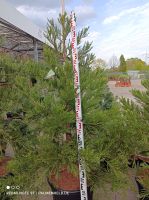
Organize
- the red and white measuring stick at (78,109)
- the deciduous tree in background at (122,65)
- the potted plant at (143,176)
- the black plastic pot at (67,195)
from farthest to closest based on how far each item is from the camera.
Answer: the deciduous tree in background at (122,65) < the black plastic pot at (67,195) < the potted plant at (143,176) < the red and white measuring stick at (78,109)

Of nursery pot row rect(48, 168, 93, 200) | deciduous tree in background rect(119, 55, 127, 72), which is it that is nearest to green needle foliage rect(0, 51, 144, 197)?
nursery pot row rect(48, 168, 93, 200)

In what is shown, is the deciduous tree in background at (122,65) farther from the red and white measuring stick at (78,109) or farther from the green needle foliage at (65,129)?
the red and white measuring stick at (78,109)

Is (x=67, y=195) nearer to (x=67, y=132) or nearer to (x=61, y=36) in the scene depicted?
(x=67, y=132)

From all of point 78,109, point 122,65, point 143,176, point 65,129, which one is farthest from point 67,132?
point 122,65

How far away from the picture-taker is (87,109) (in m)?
2.48

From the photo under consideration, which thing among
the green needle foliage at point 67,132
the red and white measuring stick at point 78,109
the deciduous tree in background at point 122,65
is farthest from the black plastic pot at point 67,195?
the deciduous tree in background at point 122,65

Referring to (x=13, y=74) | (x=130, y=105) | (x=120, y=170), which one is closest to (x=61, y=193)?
(x=120, y=170)

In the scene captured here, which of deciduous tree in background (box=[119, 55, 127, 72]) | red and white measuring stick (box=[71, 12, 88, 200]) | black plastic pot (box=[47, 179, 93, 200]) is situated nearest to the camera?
red and white measuring stick (box=[71, 12, 88, 200])

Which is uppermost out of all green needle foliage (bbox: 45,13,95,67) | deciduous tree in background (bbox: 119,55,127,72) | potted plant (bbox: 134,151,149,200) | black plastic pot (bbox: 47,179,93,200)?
deciduous tree in background (bbox: 119,55,127,72)

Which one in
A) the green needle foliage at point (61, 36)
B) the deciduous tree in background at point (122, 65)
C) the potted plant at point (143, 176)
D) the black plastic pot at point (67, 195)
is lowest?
the black plastic pot at point (67, 195)

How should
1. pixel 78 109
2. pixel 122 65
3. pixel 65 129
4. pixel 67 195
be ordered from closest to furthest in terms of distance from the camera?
1. pixel 78 109
2. pixel 65 129
3. pixel 67 195
4. pixel 122 65

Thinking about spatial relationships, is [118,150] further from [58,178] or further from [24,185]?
[24,185]

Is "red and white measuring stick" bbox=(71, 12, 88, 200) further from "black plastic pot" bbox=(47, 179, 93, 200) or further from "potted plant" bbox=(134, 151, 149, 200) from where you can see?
"potted plant" bbox=(134, 151, 149, 200)

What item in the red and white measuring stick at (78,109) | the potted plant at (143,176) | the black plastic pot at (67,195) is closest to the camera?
the red and white measuring stick at (78,109)
